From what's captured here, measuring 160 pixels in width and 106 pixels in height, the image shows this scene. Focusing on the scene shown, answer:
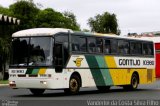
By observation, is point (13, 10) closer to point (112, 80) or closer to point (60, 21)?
point (60, 21)

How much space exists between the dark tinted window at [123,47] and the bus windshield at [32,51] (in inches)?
242

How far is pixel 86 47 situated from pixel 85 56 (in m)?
0.48

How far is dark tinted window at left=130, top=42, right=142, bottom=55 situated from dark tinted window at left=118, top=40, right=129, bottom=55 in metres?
0.49

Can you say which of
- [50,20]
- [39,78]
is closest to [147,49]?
[39,78]

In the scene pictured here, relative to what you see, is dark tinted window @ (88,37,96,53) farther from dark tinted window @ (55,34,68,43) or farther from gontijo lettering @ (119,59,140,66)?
gontijo lettering @ (119,59,140,66)

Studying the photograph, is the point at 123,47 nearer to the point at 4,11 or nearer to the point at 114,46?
the point at 114,46

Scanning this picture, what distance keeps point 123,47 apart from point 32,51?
683cm

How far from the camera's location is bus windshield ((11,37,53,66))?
24797 mm

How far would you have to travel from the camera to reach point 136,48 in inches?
1251

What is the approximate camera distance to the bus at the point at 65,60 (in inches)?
976

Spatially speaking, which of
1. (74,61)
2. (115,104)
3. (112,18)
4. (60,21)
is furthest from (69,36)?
(112,18)

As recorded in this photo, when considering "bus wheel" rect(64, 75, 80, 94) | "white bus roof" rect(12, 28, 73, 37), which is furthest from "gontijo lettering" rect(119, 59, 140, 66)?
"white bus roof" rect(12, 28, 73, 37)

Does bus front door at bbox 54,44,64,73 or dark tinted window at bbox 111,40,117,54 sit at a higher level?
dark tinted window at bbox 111,40,117,54

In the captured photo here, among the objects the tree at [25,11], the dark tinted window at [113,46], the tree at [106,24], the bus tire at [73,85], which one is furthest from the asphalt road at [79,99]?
the tree at [106,24]
